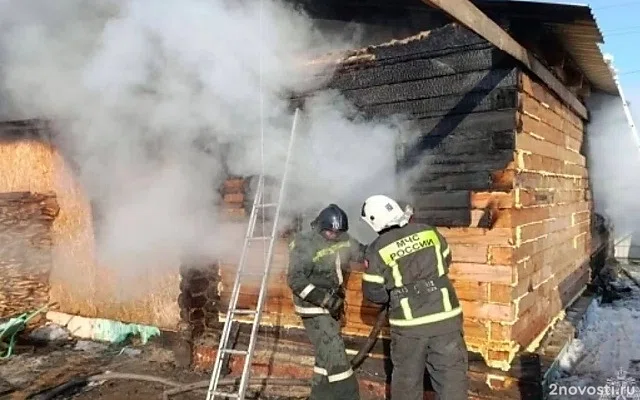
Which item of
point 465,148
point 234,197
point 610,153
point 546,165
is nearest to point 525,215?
point 465,148

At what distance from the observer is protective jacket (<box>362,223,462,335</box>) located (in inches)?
160

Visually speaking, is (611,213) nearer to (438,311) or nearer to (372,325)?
(372,325)

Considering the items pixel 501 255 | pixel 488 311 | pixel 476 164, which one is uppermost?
pixel 476 164

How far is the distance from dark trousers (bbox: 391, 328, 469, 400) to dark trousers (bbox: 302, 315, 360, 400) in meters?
0.64

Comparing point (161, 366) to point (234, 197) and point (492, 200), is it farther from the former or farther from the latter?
point (492, 200)

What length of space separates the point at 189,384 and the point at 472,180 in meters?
3.42

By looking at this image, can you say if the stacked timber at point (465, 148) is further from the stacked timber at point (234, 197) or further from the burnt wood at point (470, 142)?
the stacked timber at point (234, 197)

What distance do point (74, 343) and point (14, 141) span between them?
3310 mm

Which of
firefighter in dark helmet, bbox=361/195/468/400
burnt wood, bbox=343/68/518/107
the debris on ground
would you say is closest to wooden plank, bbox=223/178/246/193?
burnt wood, bbox=343/68/518/107

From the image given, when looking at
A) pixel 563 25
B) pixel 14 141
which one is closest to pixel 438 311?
pixel 563 25

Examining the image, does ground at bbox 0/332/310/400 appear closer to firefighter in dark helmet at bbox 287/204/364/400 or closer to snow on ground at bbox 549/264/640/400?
firefighter in dark helmet at bbox 287/204/364/400

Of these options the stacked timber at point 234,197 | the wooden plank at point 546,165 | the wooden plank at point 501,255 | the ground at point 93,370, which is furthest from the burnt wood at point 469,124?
the ground at point 93,370

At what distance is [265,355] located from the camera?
597 cm

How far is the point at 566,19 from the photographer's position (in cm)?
472
